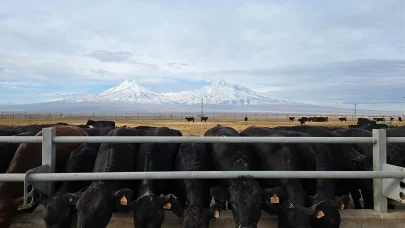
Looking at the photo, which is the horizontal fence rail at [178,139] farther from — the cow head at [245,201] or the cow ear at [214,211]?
the cow ear at [214,211]

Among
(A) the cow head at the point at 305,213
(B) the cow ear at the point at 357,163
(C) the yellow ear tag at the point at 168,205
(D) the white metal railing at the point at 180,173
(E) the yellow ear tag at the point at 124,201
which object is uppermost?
(D) the white metal railing at the point at 180,173

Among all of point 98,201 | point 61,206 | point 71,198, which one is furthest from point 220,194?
point 61,206

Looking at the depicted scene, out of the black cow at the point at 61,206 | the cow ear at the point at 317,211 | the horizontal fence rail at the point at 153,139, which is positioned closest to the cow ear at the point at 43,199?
the black cow at the point at 61,206

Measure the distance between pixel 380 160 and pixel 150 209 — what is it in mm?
3407

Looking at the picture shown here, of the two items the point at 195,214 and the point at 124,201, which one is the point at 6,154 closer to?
the point at 124,201

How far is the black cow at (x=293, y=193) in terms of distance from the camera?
505cm

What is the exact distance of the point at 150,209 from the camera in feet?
16.2

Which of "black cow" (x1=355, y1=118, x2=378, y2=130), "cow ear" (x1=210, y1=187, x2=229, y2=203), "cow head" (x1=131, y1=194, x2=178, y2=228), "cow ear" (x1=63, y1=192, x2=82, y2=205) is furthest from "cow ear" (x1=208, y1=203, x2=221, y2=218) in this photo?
"black cow" (x1=355, y1=118, x2=378, y2=130)

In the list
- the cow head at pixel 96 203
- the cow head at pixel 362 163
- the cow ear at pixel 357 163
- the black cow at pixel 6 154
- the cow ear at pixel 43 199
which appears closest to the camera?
the cow head at pixel 96 203

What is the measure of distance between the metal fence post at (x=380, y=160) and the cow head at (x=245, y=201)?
1.87 meters

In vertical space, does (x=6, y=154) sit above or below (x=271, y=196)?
above

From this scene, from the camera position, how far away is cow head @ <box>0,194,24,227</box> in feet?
16.4

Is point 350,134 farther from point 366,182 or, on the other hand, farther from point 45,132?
point 45,132

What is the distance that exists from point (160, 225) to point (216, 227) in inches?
32.0
